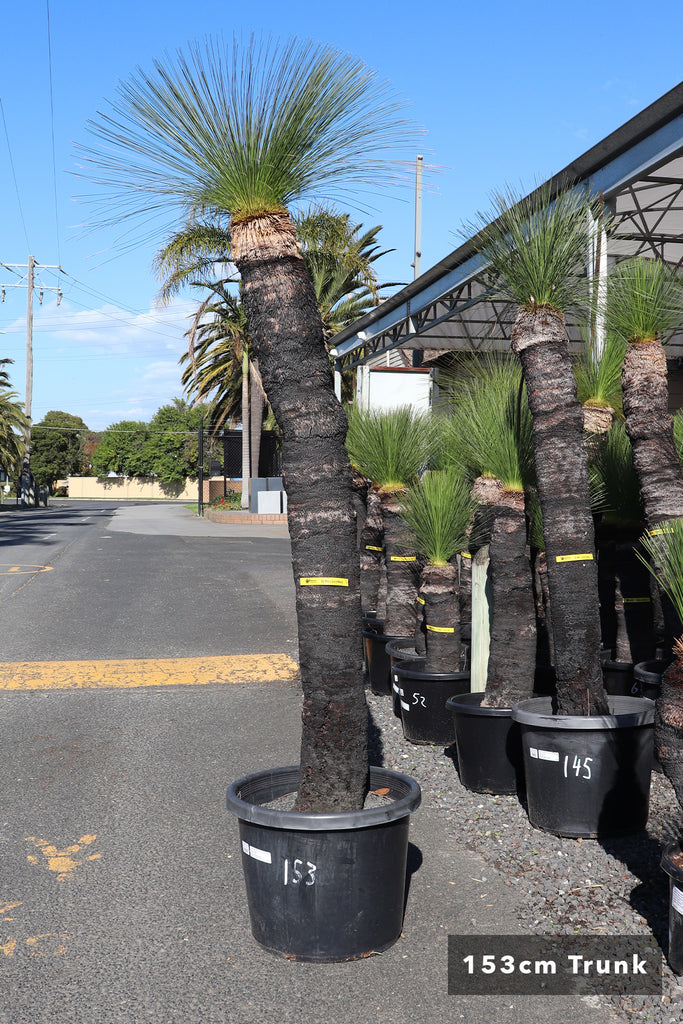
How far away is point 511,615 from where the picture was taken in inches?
191

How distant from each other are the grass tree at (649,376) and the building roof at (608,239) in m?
0.45

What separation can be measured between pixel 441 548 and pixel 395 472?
1.67 metres

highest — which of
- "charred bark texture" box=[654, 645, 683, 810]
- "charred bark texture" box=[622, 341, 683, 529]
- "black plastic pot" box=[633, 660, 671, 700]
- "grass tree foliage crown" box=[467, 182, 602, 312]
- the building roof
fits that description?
the building roof

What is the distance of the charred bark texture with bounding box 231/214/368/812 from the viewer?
10.4 ft

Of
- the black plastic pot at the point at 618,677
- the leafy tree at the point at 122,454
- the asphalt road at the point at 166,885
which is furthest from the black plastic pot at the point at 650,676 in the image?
the leafy tree at the point at 122,454

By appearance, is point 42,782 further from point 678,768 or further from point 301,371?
point 678,768

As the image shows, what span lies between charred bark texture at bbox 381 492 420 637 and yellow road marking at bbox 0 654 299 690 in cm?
131

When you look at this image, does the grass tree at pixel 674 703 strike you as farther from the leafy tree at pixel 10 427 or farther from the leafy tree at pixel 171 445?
the leafy tree at pixel 171 445

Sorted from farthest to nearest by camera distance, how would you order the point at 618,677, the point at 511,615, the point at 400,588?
the point at 400,588, the point at 618,677, the point at 511,615

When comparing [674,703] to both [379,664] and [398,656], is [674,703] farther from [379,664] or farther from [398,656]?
[379,664]

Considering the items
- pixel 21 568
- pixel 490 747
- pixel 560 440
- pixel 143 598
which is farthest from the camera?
pixel 21 568

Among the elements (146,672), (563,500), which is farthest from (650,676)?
(146,672)

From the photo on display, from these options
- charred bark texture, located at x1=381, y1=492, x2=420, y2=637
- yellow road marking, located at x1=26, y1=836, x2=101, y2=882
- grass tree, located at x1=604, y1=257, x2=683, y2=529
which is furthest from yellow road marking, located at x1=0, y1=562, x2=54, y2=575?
grass tree, located at x1=604, y1=257, x2=683, y2=529

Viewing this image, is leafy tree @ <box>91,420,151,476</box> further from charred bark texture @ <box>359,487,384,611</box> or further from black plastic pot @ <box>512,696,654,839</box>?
black plastic pot @ <box>512,696,654,839</box>
